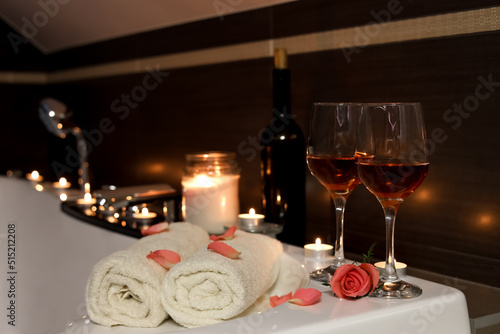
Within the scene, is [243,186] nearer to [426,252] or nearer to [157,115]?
[157,115]

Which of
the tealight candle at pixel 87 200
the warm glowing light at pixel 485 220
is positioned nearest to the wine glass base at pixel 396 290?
the warm glowing light at pixel 485 220

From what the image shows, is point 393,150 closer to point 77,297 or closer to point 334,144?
point 334,144

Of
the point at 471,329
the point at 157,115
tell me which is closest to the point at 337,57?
the point at 471,329

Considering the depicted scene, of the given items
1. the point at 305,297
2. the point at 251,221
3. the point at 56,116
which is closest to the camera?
the point at 305,297

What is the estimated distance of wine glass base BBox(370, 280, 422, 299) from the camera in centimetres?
75

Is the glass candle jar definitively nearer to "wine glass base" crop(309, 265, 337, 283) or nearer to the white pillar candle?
the white pillar candle

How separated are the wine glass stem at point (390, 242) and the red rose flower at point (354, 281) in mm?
40

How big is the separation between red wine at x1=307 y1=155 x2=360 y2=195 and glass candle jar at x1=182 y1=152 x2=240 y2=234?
1.42 ft

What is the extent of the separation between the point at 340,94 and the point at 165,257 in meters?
0.54

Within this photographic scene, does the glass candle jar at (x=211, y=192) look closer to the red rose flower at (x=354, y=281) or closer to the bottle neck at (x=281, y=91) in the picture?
the bottle neck at (x=281, y=91)

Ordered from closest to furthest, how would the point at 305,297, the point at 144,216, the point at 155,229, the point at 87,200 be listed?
the point at 305,297, the point at 155,229, the point at 144,216, the point at 87,200

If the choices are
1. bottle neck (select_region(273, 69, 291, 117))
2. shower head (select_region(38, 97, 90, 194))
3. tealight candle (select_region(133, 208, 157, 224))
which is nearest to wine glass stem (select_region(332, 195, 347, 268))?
bottle neck (select_region(273, 69, 291, 117))

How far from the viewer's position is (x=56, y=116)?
5.95 feet

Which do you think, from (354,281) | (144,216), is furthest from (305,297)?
(144,216)
